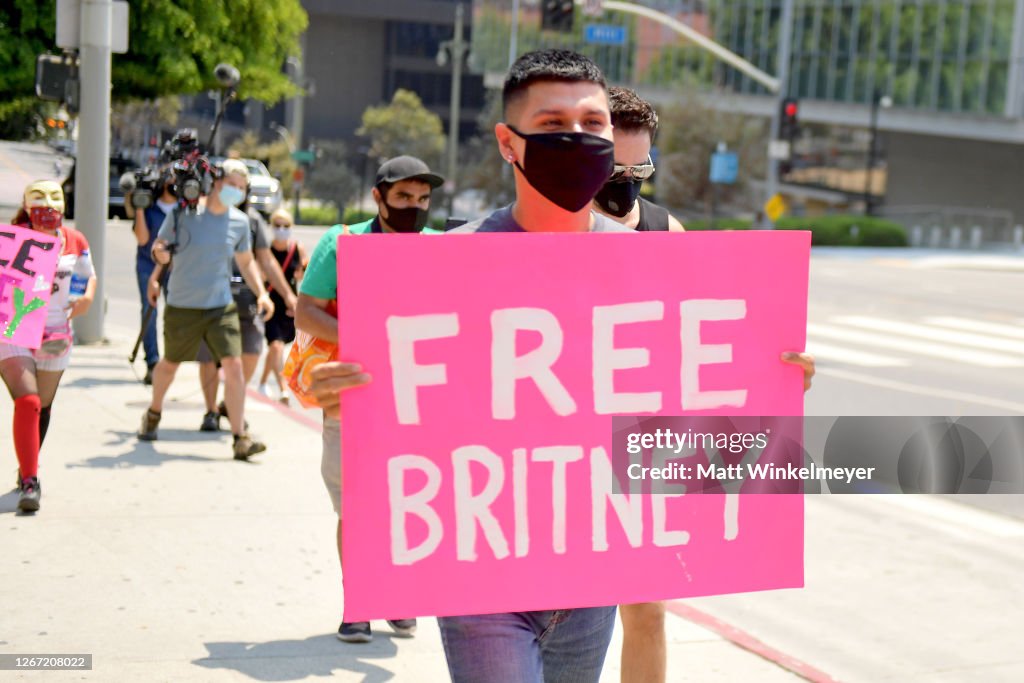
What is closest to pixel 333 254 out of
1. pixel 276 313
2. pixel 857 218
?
pixel 276 313

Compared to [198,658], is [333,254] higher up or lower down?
higher up

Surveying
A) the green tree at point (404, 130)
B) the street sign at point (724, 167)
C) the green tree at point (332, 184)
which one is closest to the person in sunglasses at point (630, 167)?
the street sign at point (724, 167)

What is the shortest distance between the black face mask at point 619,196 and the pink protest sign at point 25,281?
3.40m

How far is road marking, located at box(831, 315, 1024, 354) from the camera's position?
726 inches

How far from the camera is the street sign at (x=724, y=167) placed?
45.4 metres

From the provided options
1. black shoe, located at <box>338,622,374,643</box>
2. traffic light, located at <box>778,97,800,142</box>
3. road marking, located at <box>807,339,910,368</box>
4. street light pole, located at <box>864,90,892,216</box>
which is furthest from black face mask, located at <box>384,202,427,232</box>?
street light pole, located at <box>864,90,892,216</box>

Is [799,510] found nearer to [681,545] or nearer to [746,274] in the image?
[681,545]

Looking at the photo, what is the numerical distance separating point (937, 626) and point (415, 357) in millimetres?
3927

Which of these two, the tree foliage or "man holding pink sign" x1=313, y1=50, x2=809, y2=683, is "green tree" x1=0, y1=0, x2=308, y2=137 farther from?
the tree foliage

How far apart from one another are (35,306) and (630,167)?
3552mm

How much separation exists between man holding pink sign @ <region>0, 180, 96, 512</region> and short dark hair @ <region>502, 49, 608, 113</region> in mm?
3972

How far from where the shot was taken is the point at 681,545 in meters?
3.37

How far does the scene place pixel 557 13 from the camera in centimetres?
2869

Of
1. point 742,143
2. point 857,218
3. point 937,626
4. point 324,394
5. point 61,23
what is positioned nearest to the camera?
point 324,394
